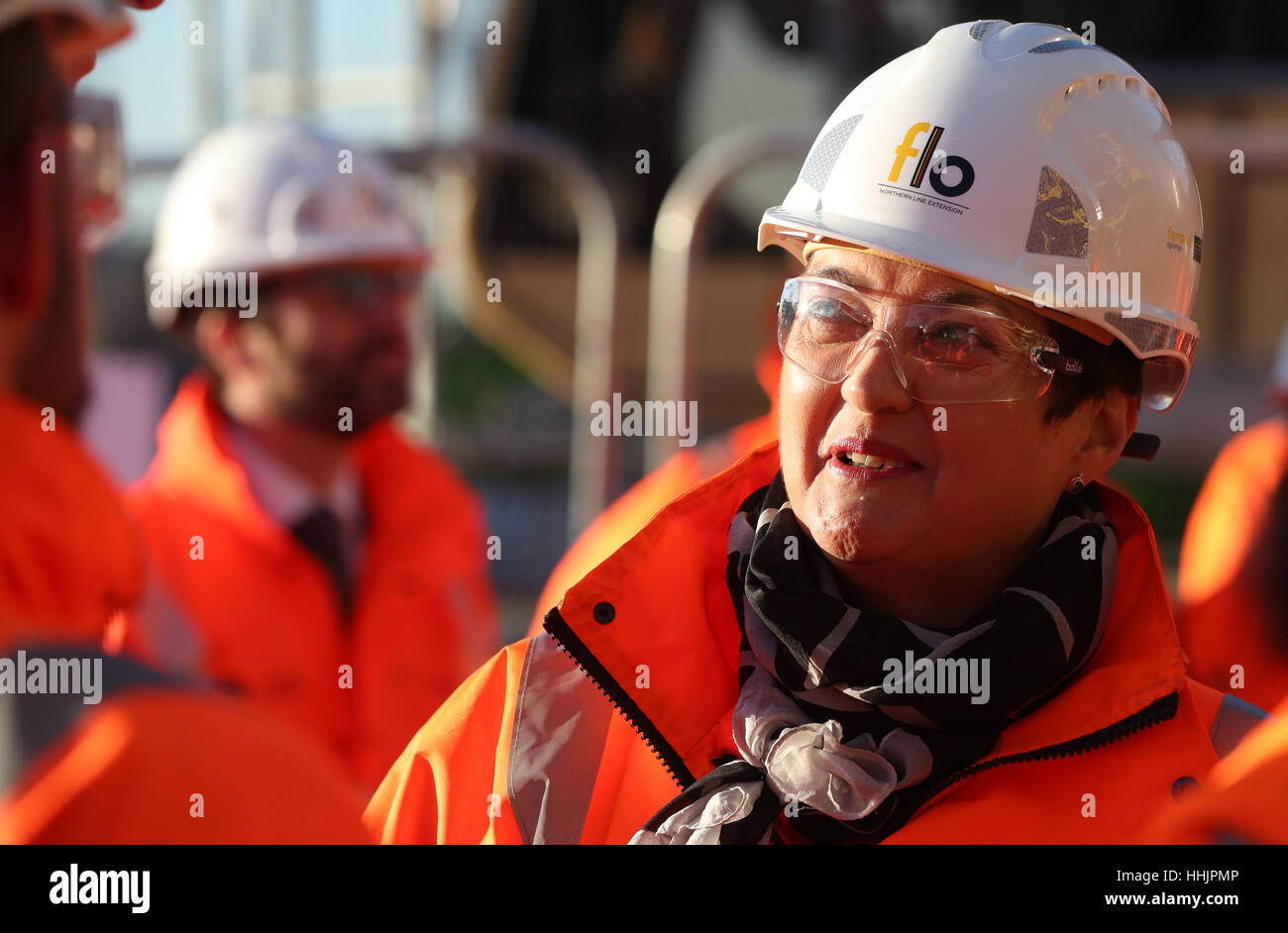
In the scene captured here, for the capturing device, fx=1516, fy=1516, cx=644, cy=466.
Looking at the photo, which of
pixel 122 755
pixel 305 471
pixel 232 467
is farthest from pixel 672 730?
pixel 305 471

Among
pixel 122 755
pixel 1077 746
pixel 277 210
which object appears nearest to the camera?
pixel 122 755

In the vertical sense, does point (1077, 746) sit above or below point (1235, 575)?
above

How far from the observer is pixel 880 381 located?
7.69 ft

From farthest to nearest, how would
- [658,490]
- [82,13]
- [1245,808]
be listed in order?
[658,490] < [82,13] < [1245,808]

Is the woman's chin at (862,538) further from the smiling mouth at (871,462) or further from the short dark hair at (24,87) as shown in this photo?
the short dark hair at (24,87)

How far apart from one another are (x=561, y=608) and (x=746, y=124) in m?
7.16

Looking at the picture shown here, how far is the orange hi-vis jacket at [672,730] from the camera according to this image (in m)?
2.10

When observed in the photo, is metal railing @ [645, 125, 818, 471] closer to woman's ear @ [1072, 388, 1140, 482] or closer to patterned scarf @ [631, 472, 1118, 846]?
woman's ear @ [1072, 388, 1140, 482]

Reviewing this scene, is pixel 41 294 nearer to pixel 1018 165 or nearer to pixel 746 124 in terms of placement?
pixel 1018 165

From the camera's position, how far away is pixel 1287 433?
4.39 metres

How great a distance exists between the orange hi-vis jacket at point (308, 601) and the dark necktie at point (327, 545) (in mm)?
45

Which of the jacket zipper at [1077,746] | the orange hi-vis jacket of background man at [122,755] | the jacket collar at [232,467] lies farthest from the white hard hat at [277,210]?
the orange hi-vis jacket of background man at [122,755]

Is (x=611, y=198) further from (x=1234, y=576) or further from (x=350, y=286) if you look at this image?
(x=1234, y=576)

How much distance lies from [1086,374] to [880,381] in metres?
0.37
